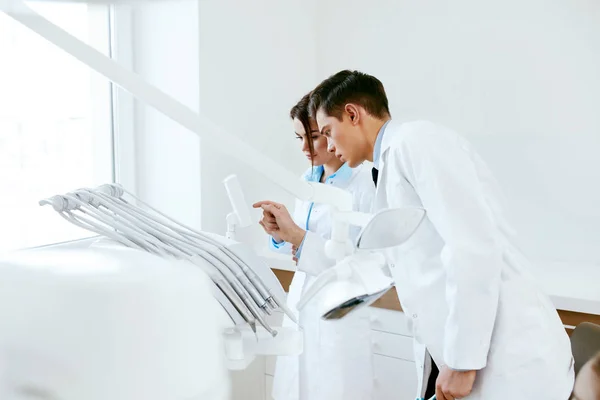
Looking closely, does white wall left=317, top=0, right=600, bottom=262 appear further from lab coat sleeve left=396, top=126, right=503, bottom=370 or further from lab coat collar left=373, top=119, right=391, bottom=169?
lab coat sleeve left=396, top=126, right=503, bottom=370

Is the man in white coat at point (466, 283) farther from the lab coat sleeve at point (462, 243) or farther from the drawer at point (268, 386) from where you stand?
the drawer at point (268, 386)

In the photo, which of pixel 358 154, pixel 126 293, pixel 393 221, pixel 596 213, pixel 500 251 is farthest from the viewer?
pixel 596 213

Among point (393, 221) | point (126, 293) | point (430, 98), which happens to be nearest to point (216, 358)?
point (126, 293)

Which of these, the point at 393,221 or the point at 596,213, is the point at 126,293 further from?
the point at 596,213

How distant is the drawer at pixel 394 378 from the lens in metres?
2.33

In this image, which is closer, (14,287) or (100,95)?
(14,287)

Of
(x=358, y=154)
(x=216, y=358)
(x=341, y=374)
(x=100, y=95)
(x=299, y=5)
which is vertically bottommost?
(x=341, y=374)

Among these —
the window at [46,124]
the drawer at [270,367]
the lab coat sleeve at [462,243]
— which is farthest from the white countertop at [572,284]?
the window at [46,124]

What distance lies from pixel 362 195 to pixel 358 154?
0.48m

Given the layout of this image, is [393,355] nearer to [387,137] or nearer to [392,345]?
[392,345]

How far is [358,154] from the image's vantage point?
5.39 ft

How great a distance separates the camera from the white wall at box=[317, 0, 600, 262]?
2.38 meters

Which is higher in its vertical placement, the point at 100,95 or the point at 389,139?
the point at 100,95

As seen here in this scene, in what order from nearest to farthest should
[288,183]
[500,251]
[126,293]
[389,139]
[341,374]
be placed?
[126,293] < [288,183] < [500,251] < [389,139] < [341,374]
